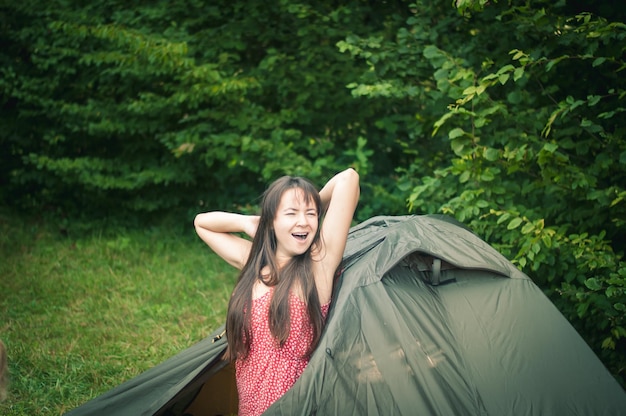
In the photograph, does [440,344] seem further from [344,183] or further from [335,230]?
[344,183]

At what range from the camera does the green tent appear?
2391 millimetres

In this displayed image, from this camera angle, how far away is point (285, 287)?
277 centimetres

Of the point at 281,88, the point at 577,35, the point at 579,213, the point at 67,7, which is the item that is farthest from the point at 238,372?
the point at 67,7

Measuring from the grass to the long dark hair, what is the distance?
1525 millimetres

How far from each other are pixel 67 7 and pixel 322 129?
2893 mm

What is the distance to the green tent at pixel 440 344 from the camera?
7.84 feet

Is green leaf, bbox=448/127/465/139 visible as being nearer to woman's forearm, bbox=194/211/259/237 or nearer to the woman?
the woman

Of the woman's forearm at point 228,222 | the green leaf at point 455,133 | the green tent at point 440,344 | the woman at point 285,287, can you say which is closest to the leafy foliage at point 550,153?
the green leaf at point 455,133

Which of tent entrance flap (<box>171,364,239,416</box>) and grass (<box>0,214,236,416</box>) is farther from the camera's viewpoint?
grass (<box>0,214,236,416</box>)

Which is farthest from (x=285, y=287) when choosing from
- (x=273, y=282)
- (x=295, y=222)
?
(x=295, y=222)

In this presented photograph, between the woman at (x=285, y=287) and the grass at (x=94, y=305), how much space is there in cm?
153

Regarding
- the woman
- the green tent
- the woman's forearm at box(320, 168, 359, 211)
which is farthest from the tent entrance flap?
the woman's forearm at box(320, 168, 359, 211)

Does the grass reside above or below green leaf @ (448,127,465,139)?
below

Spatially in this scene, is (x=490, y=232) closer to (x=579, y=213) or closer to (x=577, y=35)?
(x=579, y=213)
